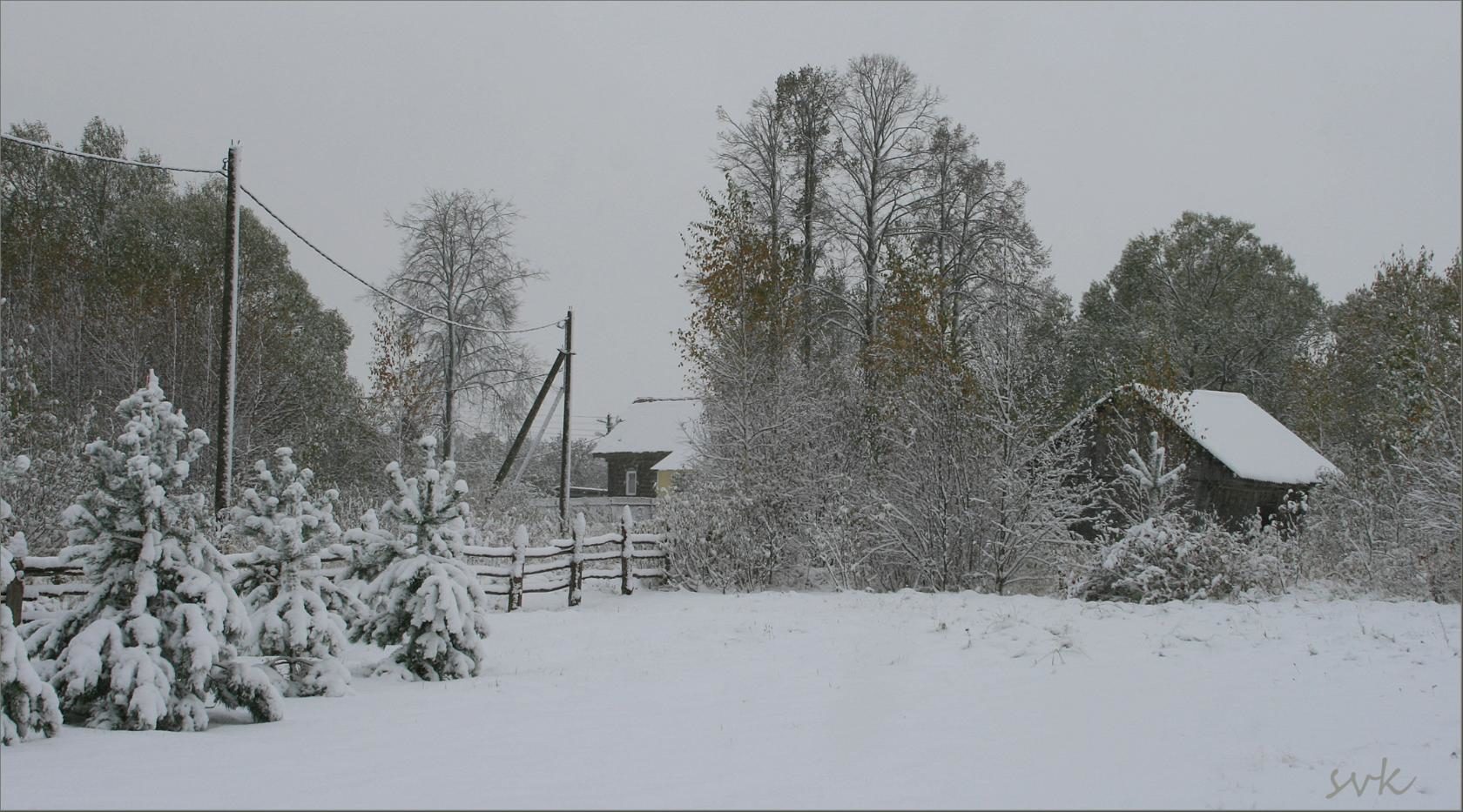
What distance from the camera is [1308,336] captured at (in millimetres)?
34531

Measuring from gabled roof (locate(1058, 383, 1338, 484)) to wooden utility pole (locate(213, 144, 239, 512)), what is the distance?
1758 centimetres

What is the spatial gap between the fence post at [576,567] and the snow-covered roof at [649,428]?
23249 millimetres

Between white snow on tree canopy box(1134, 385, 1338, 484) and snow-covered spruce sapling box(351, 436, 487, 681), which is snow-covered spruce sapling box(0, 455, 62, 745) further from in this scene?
white snow on tree canopy box(1134, 385, 1338, 484)

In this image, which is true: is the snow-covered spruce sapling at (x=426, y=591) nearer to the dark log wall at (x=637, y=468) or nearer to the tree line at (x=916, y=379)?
the tree line at (x=916, y=379)

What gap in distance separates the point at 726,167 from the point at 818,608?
1337 centimetres

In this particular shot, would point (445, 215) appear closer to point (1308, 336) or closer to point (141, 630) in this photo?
point (141, 630)

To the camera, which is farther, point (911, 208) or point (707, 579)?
point (911, 208)

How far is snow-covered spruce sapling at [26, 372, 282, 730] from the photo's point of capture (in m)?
7.28

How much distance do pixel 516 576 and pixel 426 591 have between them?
19.3ft

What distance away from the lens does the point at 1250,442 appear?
23719 millimetres

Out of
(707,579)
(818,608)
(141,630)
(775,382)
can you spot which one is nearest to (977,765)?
(141,630)

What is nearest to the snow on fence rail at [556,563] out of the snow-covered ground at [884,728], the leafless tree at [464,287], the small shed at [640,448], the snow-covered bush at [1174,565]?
the snow-covered ground at [884,728]

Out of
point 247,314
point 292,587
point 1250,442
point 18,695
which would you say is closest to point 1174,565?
point 292,587

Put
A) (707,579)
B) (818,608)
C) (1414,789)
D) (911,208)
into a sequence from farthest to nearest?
(911,208) → (707,579) → (818,608) → (1414,789)
